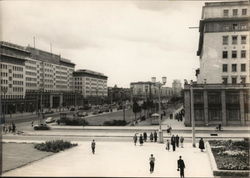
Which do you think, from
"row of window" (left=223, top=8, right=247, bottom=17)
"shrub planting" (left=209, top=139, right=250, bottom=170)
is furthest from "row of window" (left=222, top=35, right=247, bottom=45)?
"shrub planting" (left=209, top=139, right=250, bottom=170)

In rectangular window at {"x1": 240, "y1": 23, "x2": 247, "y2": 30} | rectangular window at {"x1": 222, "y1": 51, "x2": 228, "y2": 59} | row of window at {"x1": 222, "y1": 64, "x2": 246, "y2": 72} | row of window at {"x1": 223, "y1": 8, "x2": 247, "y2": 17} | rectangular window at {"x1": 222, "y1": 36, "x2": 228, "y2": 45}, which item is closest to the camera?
rectangular window at {"x1": 240, "y1": 23, "x2": 247, "y2": 30}

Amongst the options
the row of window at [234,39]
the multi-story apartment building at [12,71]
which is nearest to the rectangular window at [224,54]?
the row of window at [234,39]

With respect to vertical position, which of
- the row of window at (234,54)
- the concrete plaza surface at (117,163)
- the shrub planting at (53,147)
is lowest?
the concrete plaza surface at (117,163)

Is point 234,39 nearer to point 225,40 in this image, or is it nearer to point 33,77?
point 225,40

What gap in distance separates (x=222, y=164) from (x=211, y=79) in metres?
→ 42.9

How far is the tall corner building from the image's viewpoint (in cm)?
6034

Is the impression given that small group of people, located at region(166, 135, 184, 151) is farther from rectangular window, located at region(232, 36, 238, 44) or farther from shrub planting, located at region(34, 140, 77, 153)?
rectangular window, located at region(232, 36, 238, 44)

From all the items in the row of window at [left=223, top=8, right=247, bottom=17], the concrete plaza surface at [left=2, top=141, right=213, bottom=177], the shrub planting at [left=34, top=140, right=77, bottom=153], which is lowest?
the concrete plaza surface at [left=2, top=141, right=213, bottom=177]

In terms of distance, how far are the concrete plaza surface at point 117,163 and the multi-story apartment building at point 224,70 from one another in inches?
987

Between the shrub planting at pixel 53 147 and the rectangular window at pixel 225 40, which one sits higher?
the rectangular window at pixel 225 40

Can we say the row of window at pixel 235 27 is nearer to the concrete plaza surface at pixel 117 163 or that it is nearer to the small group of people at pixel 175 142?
the small group of people at pixel 175 142

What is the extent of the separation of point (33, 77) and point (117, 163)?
111 meters

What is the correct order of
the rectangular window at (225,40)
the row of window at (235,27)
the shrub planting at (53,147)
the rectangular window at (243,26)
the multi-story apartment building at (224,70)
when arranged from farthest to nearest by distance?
1. the rectangular window at (225,40)
2. the row of window at (235,27)
3. the rectangular window at (243,26)
4. the multi-story apartment building at (224,70)
5. the shrub planting at (53,147)

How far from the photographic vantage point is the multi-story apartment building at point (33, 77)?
3976 inches
